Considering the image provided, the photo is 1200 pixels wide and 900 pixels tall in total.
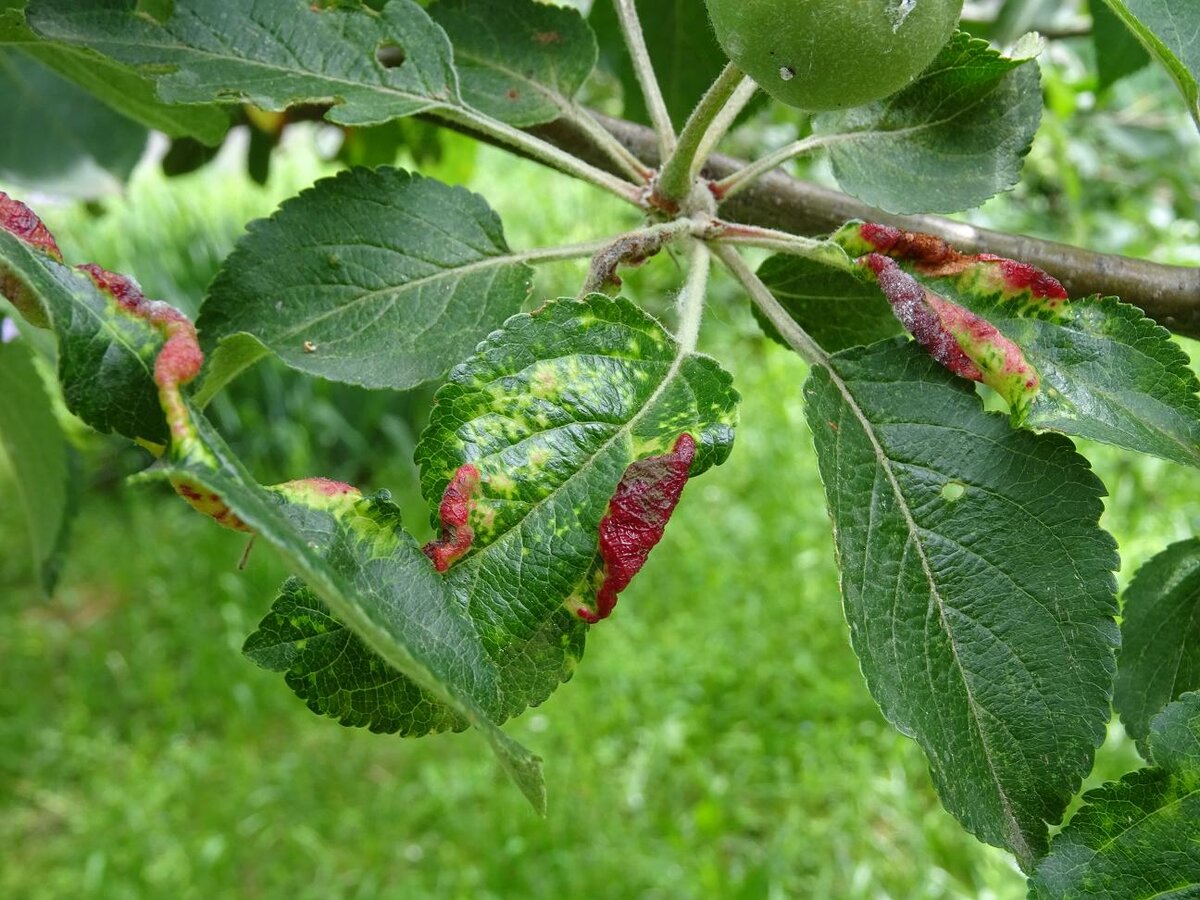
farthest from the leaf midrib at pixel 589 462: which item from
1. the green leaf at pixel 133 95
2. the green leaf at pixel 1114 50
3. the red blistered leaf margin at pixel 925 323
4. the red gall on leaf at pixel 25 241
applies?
the green leaf at pixel 1114 50

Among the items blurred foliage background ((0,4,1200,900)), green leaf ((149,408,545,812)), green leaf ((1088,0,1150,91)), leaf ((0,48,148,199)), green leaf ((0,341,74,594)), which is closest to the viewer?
green leaf ((149,408,545,812))

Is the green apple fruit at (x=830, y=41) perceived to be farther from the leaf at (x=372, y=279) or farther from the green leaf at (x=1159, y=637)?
the green leaf at (x=1159, y=637)

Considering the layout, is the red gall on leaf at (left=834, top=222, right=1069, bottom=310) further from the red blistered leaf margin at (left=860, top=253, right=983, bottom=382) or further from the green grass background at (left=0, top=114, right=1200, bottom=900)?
the green grass background at (left=0, top=114, right=1200, bottom=900)

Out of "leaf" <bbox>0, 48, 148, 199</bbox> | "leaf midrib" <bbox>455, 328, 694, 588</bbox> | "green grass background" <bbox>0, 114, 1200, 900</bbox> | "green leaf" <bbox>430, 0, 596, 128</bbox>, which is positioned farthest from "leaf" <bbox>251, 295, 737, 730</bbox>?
"green grass background" <bbox>0, 114, 1200, 900</bbox>

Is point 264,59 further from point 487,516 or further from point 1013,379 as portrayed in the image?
point 1013,379

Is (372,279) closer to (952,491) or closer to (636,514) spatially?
(636,514)

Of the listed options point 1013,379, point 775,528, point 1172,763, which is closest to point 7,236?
point 1013,379

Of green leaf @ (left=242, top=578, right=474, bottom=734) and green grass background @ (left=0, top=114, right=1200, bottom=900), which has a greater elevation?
green leaf @ (left=242, top=578, right=474, bottom=734)
